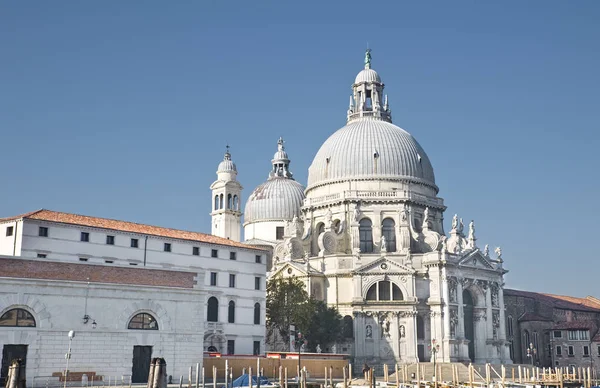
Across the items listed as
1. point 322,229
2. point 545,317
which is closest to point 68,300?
point 322,229

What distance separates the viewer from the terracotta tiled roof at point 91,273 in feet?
115

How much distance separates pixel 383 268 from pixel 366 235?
6.54 m

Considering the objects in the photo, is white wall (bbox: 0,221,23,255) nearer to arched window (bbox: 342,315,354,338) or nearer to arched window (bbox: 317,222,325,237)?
arched window (bbox: 342,315,354,338)

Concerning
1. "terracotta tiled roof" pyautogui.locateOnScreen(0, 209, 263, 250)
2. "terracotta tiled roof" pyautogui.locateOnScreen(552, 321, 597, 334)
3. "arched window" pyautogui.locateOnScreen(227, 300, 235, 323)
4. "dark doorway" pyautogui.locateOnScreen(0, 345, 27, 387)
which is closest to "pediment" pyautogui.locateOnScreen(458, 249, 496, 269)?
"terracotta tiled roof" pyautogui.locateOnScreen(552, 321, 597, 334)

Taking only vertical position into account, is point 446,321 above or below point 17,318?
above

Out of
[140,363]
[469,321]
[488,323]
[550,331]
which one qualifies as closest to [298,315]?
[469,321]

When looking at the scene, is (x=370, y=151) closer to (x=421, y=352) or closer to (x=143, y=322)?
(x=421, y=352)

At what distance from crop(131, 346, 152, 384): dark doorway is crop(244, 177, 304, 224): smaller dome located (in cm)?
4719

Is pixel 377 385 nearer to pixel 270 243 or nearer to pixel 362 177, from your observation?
pixel 362 177

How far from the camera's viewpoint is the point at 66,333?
3575 centimetres

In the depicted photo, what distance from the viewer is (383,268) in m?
65.4

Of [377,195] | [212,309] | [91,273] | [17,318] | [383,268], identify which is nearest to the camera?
[17,318]

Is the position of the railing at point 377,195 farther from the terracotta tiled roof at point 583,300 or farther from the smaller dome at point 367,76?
the terracotta tiled roof at point 583,300

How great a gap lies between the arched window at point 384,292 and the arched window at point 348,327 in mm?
2492
